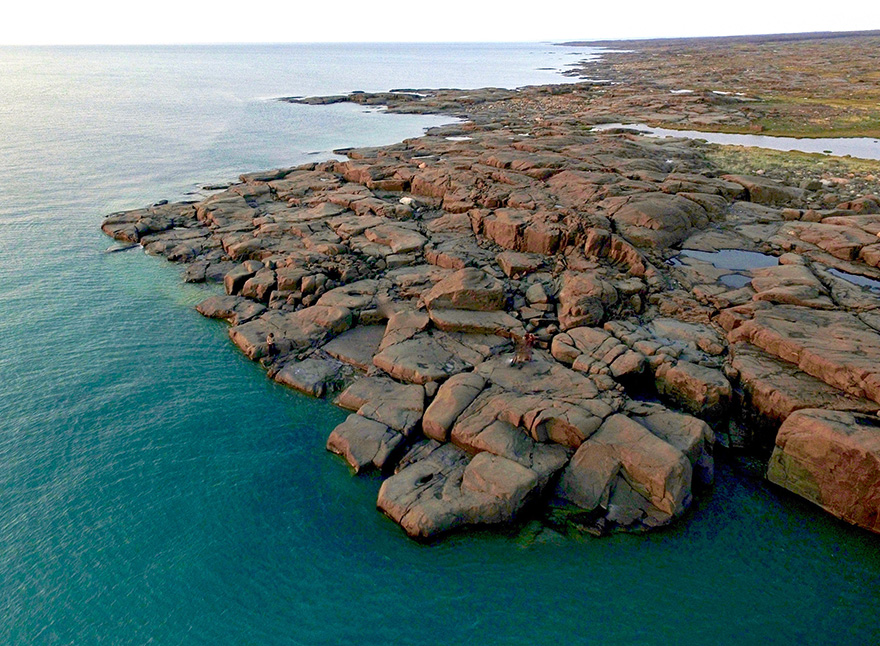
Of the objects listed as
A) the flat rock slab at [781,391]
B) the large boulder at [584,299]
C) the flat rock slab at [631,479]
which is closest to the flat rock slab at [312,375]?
the large boulder at [584,299]

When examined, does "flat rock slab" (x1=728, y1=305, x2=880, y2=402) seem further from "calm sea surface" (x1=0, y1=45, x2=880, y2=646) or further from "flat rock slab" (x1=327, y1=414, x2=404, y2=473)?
"flat rock slab" (x1=327, y1=414, x2=404, y2=473)

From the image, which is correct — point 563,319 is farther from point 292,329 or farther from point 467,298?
point 292,329

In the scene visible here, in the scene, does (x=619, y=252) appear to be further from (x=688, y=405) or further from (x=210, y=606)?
(x=210, y=606)

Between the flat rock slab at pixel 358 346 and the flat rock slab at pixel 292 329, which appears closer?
the flat rock slab at pixel 358 346

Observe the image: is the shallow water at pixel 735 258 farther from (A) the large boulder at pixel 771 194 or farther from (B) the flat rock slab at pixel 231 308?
(B) the flat rock slab at pixel 231 308

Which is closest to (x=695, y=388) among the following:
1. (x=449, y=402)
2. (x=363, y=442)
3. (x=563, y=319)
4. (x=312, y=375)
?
(x=563, y=319)

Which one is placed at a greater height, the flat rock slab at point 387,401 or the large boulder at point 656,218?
the large boulder at point 656,218

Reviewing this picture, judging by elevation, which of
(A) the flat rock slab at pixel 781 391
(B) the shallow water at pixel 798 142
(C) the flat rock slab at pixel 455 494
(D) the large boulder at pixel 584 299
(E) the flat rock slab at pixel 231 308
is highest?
(B) the shallow water at pixel 798 142
